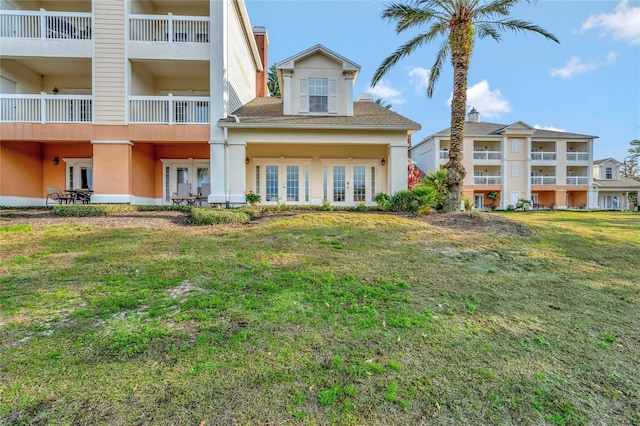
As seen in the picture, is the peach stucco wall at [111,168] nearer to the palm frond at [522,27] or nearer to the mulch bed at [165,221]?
the mulch bed at [165,221]

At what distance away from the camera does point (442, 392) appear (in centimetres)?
267

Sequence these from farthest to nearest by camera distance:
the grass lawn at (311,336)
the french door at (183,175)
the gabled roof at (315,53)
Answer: the french door at (183,175) < the gabled roof at (315,53) < the grass lawn at (311,336)

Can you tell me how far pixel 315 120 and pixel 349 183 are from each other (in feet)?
12.3

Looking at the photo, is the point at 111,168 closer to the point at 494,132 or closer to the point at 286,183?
the point at 286,183

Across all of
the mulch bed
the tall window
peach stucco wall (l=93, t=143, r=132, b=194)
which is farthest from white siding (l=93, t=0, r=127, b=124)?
the tall window

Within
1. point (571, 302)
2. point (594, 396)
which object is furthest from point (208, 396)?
point (571, 302)

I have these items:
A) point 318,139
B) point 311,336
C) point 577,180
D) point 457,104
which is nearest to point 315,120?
point 318,139

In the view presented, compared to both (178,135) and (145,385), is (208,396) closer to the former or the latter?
(145,385)

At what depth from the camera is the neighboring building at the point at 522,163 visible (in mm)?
31203

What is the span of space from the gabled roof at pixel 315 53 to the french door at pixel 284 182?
447 centimetres

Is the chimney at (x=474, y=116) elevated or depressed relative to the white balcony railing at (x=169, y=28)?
elevated

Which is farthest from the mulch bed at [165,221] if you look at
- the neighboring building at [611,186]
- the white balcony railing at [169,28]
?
the neighboring building at [611,186]

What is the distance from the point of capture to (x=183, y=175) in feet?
48.5

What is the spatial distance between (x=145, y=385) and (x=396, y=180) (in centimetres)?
1191
